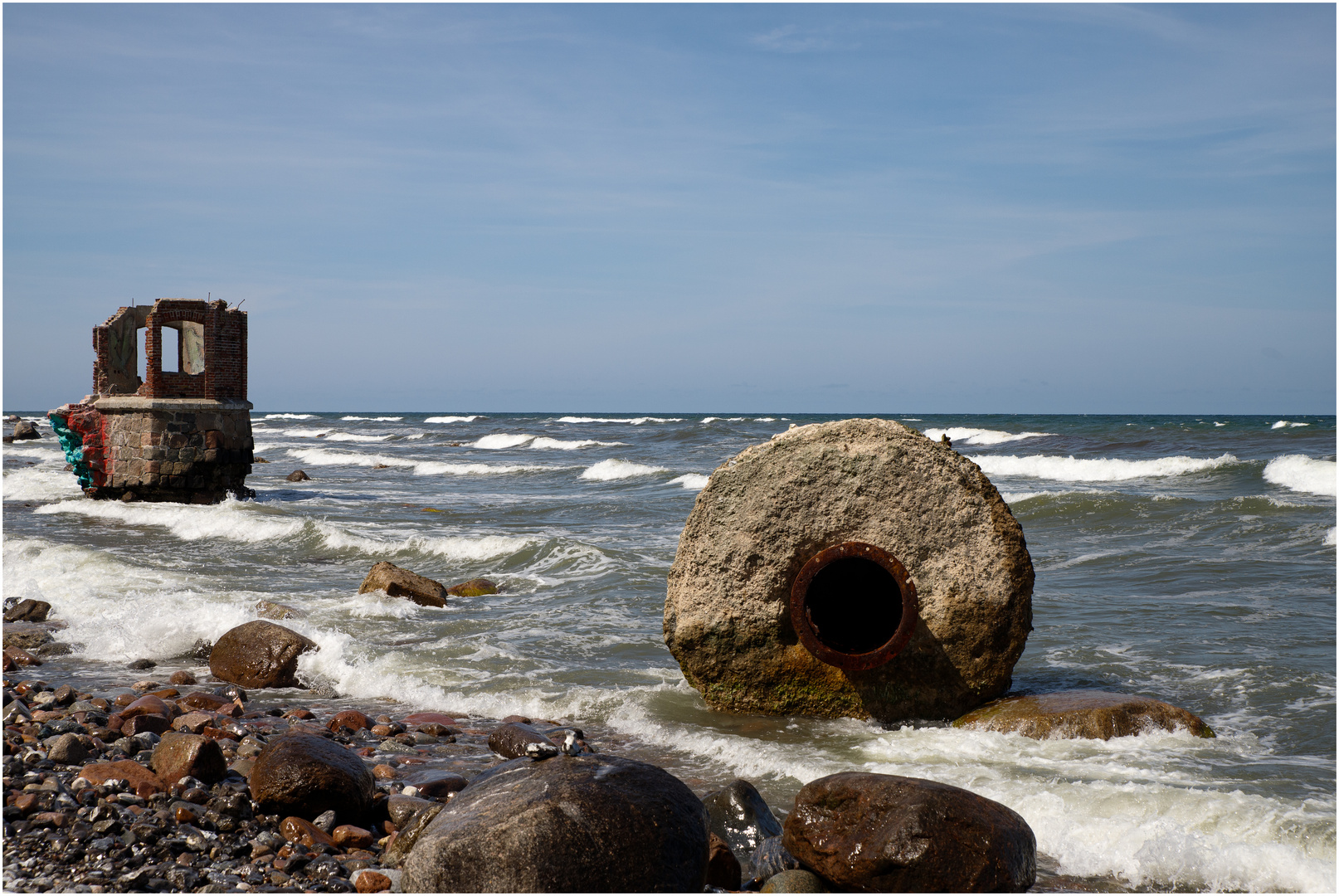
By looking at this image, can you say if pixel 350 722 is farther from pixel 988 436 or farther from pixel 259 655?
pixel 988 436

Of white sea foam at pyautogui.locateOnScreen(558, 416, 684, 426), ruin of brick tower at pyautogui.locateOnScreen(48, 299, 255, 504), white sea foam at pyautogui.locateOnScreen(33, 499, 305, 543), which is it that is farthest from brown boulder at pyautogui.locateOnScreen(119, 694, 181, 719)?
white sea foam at pyautogui.locateOnScreen(558, 416, 684, 426)

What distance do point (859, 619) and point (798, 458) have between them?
1246mm

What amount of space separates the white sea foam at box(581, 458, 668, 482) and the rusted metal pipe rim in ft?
63.4

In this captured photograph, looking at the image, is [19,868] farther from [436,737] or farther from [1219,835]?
[1219,835]

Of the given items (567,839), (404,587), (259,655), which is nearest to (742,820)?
(567,839)

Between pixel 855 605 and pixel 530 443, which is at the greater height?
pixel 855 605

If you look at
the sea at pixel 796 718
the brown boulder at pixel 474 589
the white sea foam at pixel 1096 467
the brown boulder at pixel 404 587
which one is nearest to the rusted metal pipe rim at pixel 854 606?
the sea at pixel 796 718

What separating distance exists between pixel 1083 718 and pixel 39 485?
22088 mm

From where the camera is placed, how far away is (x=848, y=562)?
19.3 feet

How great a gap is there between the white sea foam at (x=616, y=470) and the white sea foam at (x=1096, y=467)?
8945mm

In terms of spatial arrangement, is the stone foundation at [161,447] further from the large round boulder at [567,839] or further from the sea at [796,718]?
the large round boulder at [567,839]

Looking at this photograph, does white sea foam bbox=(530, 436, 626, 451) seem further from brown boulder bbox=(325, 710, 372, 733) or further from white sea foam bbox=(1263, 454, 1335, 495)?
brown boulder bbox=(325, 710, 372, 733)

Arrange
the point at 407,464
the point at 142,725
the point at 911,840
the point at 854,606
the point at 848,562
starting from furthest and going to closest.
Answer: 1. the point at 407,464
2. the point at 854,606
3. the point at 848,562
4. the point at 142,725
5. the point at 911,840

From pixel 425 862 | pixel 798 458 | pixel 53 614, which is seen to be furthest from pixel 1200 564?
pixel 53 614
